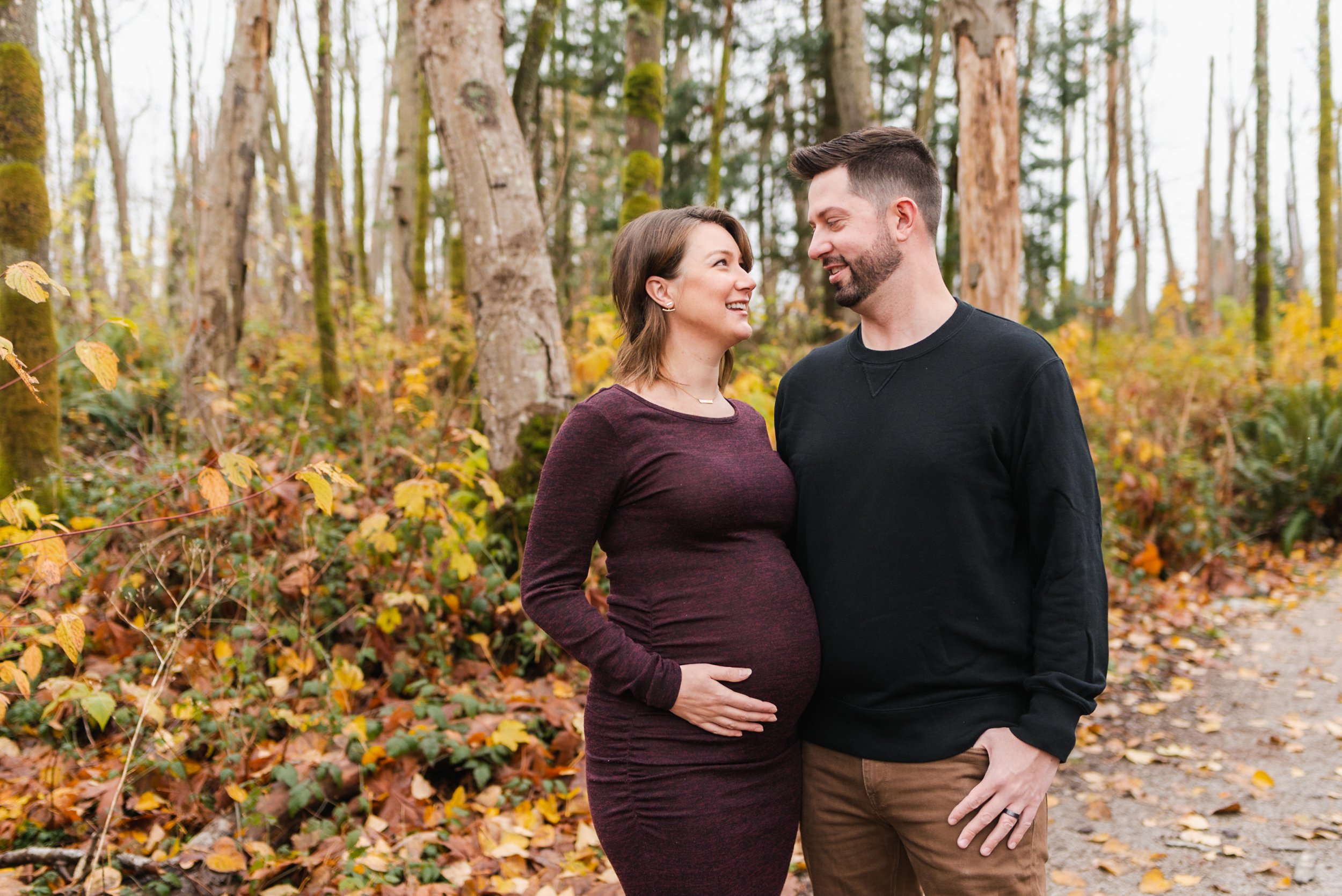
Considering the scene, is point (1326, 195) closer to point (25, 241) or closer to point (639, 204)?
point (639, 204)

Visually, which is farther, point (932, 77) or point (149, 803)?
point (932, 77)

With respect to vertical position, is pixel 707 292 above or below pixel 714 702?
above

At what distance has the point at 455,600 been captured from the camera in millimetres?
4449

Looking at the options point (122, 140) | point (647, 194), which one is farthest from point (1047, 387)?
point (122, 140)

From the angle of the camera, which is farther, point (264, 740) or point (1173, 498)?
point (1173, 498)

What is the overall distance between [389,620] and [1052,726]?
334cm

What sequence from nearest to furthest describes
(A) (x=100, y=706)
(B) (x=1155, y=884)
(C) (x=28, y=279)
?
(C) (x=28, y=279), (A) (x=100, y=706), (B) (x=1155, y=884)

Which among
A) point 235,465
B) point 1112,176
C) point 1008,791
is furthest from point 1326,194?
point 235,465

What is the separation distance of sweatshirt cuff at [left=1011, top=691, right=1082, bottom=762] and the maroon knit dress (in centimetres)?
49

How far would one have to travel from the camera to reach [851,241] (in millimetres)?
2062

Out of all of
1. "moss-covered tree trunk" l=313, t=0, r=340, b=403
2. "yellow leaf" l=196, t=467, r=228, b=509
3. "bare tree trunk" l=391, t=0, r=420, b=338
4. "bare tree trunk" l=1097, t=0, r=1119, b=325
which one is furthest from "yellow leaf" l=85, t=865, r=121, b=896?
"bare tree trunk" l=1097, t=0, r=1119, b=325

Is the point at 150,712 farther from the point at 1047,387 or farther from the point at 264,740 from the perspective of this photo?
the point at 1047,387

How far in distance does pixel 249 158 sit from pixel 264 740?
20.4 feet

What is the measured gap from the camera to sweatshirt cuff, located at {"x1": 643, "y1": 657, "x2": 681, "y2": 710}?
1.83 m
